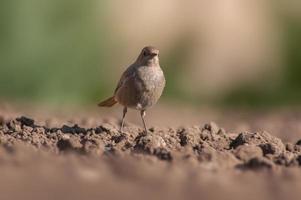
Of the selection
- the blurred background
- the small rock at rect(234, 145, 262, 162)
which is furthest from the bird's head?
the blurred background

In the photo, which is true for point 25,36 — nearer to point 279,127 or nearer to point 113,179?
point 279,127

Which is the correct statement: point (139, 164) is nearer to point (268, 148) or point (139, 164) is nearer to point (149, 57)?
point (268, 148)

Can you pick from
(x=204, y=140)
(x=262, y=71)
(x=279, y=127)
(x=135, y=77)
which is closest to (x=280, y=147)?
(x=204, y=140)

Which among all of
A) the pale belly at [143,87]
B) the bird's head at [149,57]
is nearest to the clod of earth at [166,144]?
the pale belly at [143,87]

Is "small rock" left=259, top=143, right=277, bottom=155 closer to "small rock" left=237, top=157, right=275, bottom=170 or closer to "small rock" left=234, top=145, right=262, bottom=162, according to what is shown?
"small rock" left=234, top=145, right=262, bottom=162

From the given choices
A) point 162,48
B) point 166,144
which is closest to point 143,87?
point 166,144

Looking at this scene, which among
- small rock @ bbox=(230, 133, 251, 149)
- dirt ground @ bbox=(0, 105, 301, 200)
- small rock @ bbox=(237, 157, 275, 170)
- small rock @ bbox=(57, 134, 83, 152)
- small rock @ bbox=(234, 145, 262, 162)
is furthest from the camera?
small rock @ bbox=(230, 133, 251, 149)

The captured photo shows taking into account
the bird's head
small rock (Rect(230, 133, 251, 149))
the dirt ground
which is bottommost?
the dirt ground

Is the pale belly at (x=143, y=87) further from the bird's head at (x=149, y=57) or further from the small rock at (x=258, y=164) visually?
the small rock at (x=258, y=164)
